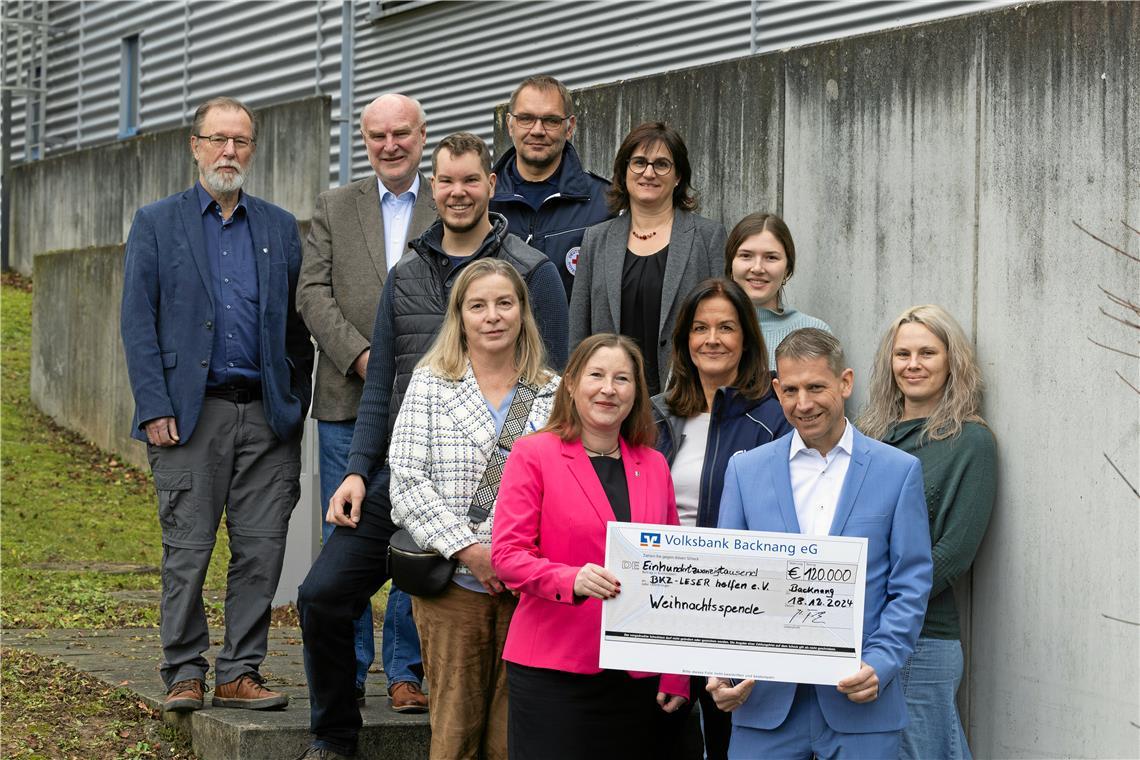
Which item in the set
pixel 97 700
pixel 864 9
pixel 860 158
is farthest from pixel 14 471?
pixel 860 158

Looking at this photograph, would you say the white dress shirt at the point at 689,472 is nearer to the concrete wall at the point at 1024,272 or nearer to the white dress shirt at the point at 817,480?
the white dress shirt at the point at 817,480

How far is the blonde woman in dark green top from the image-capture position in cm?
534

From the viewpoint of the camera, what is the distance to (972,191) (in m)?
5.75

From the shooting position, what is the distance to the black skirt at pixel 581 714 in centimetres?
470

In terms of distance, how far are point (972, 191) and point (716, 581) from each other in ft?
7.16

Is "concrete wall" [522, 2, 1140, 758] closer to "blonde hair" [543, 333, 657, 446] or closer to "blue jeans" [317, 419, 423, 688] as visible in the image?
"blonde hair" [543, 333, 657, 446]

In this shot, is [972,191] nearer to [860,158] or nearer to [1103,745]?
[860,158]

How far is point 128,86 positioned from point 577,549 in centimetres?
1922

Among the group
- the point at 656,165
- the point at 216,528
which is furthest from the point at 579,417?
the point at 216,528

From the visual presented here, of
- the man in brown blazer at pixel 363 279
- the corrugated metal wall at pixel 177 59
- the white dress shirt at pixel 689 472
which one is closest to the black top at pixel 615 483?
the white dress shirt at pixel 689 472

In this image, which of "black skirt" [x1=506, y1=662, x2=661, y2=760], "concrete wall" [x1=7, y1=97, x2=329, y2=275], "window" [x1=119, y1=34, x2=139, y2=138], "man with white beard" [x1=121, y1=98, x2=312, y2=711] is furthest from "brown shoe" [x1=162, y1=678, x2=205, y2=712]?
"window" [x1=119, y1=34, x2=139, y2=138]

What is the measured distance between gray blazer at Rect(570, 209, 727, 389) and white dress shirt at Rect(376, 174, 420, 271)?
0.82 meters

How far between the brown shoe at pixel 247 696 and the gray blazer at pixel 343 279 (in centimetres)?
114

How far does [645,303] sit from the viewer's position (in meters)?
6.05
